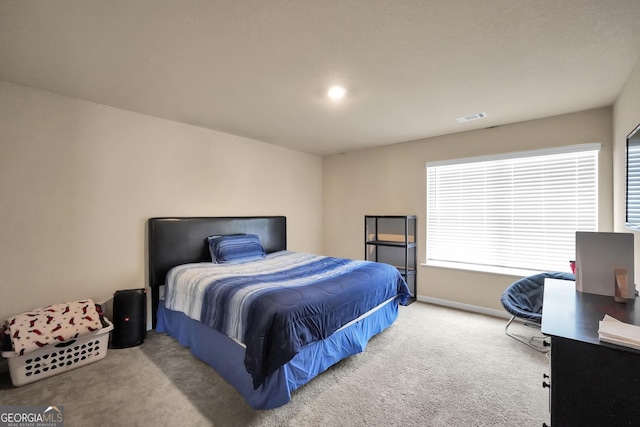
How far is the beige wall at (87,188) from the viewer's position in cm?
235

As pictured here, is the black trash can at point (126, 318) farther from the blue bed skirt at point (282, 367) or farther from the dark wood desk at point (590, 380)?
the dark wood desk at point (590, 380)

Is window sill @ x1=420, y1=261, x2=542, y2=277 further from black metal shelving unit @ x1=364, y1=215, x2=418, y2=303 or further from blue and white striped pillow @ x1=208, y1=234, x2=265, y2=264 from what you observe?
blue and white striped pillow @ x1=208, y1=234, x2=265, y2=264

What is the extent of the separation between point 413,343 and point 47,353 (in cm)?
322

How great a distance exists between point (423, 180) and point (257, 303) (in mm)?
3172

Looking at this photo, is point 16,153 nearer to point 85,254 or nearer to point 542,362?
point 85,254

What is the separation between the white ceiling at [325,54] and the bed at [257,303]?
1575 millimetres

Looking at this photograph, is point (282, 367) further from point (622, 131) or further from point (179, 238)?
point (622, 131)

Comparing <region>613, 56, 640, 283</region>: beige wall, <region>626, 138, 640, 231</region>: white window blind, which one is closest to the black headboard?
<region>626, 138, 640, 231</region>: white window blind

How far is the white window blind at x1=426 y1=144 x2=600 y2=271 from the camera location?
3066mm

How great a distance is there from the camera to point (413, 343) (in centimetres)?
278

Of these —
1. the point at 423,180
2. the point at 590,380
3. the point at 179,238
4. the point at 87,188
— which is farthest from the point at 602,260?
the point at 87,188

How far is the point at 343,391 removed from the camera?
2037 mm

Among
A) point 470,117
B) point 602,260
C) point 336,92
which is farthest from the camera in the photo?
point 470,117

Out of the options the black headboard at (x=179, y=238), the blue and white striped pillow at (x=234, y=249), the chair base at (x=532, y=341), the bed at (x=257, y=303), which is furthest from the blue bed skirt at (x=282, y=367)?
the chair base at (x=532, y=341)
